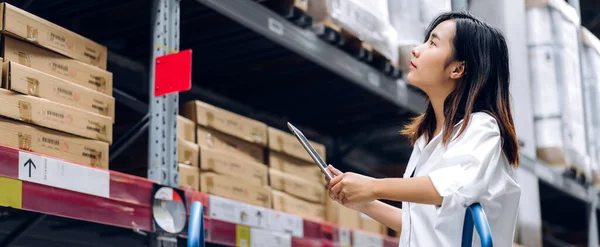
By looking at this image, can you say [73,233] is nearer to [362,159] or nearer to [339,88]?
[339,88]

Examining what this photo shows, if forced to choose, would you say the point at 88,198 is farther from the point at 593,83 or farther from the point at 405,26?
the point at 593,83

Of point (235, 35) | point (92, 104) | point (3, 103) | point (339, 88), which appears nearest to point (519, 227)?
point (339, 88)

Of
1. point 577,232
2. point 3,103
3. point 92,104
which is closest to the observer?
point 3,103

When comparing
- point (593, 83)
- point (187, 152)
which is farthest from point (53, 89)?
point (593, 83)

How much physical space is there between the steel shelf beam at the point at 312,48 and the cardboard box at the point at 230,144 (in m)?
0.43

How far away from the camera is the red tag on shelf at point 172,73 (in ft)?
9.78

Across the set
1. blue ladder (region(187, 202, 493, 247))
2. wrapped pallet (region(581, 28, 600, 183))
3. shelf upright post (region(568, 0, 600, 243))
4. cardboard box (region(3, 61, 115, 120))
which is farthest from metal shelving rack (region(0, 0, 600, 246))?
wrapped pallet (region(581, 28, 600, 183))

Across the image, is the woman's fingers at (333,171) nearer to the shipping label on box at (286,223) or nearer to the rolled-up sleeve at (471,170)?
the rolled-up sleeve at (471,170)

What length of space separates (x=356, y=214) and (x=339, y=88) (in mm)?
726

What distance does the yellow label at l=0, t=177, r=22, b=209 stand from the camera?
2336mm

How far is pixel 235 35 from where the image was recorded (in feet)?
12.4

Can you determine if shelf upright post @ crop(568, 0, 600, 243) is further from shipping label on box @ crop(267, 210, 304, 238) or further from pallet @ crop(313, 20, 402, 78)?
shipping label on box @ crop(267, 210, 304, 238)

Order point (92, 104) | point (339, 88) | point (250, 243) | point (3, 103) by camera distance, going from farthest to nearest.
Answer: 1. point (339, 88)
2. point (250, 243)
3. point (92, 104)
4. point (3, 103)

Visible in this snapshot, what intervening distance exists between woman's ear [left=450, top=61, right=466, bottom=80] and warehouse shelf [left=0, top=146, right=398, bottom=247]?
1222 mm
